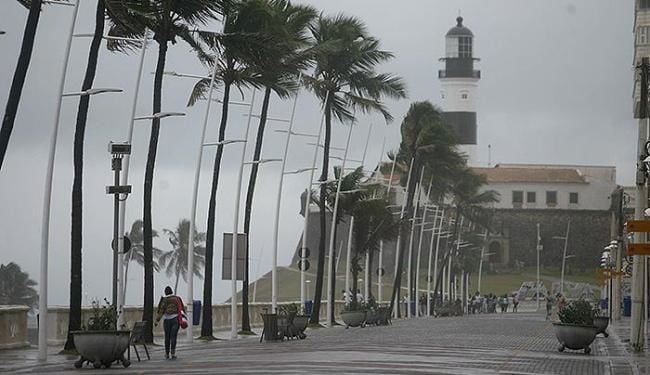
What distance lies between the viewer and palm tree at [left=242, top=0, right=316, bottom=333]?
2004 inches

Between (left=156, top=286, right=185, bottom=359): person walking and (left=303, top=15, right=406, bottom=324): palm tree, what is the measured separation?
105 feet

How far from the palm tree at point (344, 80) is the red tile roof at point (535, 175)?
114 m

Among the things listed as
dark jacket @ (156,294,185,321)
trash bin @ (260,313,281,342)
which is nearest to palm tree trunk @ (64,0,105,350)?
dark jacket @ (156,294,185,321)

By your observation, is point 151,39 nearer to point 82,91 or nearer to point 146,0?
point 146,0

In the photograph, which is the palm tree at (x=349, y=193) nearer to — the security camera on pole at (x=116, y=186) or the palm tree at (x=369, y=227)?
the palm tree at (x=369, y=227)

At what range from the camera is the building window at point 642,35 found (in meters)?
84.1

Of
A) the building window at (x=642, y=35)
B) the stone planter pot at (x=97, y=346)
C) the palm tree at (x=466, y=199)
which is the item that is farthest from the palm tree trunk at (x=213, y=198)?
the palm tree at (x=466, y=199)

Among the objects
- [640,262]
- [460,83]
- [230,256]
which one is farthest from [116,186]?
[460,83]

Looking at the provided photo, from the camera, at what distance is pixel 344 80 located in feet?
234

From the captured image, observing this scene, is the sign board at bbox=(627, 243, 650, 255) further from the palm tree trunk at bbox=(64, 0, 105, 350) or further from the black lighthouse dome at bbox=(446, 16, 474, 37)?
the black lighthouse dome at bbox=(446, 16, 474, 37)

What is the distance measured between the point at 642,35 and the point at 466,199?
55.3m

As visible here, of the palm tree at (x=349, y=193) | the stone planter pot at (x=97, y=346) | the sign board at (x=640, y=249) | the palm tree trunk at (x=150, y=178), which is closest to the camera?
the stone planter pot at (x=97, y=346)

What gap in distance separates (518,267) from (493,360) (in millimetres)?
155697

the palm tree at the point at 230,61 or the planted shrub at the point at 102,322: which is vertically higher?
the palm tree at the point at 230,61
